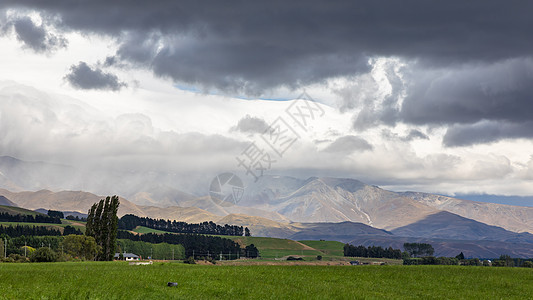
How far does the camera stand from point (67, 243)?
177250mm

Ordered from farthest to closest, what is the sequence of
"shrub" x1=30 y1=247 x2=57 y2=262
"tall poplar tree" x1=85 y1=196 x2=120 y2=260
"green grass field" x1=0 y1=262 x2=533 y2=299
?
"tall poplar tree" x1=85 y1=196 x2=120 y2=260 < "shrub" x1=30 y1=247 x2=57 y2=262 < "green grass field" x1=0 y1=262 x2=533 y2=299

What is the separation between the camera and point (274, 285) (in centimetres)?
6069

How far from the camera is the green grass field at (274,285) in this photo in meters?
49.2

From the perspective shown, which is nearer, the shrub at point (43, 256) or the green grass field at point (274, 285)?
the green grass field at point (274, 285)

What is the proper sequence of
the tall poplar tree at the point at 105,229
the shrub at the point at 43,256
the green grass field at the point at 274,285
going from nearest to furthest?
the green grass field at the point at 274,285 → the shrub at the point at 43,256 → the tall poplar tree at the point at 105,229

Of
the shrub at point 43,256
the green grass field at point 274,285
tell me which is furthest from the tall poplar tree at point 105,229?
the green grass field at point 274,285

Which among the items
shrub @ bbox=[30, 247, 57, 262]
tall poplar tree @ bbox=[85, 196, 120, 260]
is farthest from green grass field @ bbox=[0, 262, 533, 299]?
tall poplar tree @ bbox=[85, 196, 120, 260]

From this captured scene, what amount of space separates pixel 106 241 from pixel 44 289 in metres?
136

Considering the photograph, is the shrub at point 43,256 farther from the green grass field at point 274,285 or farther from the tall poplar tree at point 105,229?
the green grass field at point 274,285

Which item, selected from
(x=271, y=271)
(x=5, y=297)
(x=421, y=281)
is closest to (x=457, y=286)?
(x=421, y=281)

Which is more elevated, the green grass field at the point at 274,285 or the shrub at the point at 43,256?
the shrub at the point at 43,256

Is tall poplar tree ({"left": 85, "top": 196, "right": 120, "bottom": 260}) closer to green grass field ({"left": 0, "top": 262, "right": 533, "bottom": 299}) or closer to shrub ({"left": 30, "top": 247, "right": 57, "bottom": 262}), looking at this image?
shrub ({"left": 30, "top": 247, "right": 57, "bottom": 262})

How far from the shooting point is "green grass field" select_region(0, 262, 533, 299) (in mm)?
49188

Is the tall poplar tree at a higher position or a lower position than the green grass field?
higher
